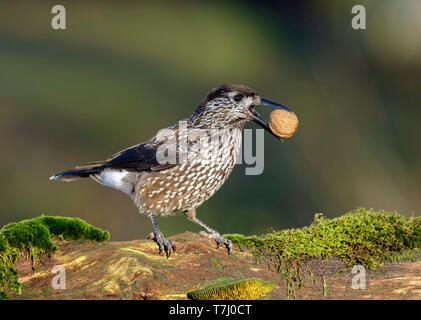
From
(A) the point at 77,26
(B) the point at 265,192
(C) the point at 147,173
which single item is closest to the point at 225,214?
(B) the point at 265,192

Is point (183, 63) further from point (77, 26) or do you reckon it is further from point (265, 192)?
point (265, 192)

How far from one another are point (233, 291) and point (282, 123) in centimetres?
212

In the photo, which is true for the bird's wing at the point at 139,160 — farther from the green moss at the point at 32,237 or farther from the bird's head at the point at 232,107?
the green moss at the point at 32,237

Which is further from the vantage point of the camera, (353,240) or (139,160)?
(139,160)

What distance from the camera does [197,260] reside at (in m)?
4.56

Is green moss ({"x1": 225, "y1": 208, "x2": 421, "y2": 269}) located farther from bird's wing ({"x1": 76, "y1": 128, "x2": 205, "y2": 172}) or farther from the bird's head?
the bird's head

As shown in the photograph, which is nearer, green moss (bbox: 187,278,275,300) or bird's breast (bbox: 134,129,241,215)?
green moss (bbox: 187,278,275,300)

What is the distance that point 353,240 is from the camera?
4.69 m

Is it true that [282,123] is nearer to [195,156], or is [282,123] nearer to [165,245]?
[195,156]

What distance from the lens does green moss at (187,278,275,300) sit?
3938 millimetres

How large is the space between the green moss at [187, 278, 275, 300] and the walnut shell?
1.90 m

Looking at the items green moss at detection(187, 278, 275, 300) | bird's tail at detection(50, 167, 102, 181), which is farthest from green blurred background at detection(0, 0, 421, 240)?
green moss at detection(187, 278, 275, 300)

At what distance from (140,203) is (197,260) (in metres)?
1.43

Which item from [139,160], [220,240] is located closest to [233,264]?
[220,240]
